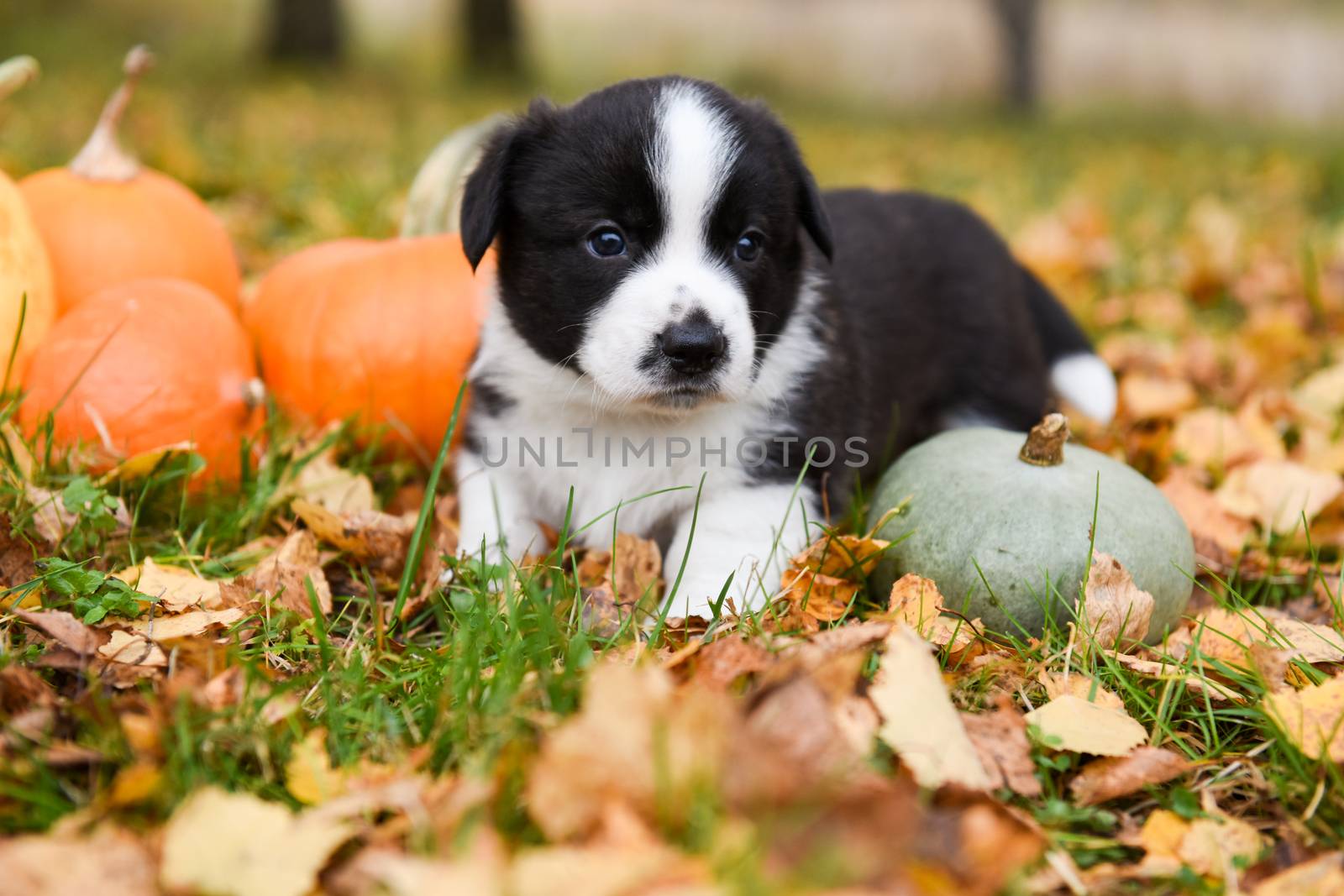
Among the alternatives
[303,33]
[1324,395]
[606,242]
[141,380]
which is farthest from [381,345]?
[303,33]

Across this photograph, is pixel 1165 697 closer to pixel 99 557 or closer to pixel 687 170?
pixel 687 170

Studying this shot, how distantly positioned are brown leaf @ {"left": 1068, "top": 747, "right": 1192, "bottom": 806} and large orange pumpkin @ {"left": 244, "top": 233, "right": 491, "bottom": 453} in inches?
76.6

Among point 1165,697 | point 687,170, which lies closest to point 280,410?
point 687,170

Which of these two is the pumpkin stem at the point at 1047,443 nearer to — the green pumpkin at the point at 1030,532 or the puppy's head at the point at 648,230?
the green pumpkin at the point at 1030,532

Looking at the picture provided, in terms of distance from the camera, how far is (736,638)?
1898 millimetres

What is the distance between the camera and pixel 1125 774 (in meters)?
1.79

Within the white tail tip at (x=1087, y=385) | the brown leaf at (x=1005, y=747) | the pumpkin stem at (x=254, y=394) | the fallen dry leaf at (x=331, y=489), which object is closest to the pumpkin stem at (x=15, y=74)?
the pumpkin stem at (x=254, y=394)

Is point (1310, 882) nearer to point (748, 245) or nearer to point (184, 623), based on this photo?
point (748, 245)

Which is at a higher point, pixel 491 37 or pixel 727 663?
pixel 491 37

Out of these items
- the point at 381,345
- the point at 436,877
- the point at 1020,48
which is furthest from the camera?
the point at 1020,48

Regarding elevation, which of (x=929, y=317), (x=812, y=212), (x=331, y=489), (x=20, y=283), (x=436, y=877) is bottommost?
(x=331, y=489)

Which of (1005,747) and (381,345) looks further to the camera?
(381,345)

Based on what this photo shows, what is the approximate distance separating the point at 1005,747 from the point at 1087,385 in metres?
1.91

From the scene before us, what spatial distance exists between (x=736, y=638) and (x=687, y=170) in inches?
40.5
